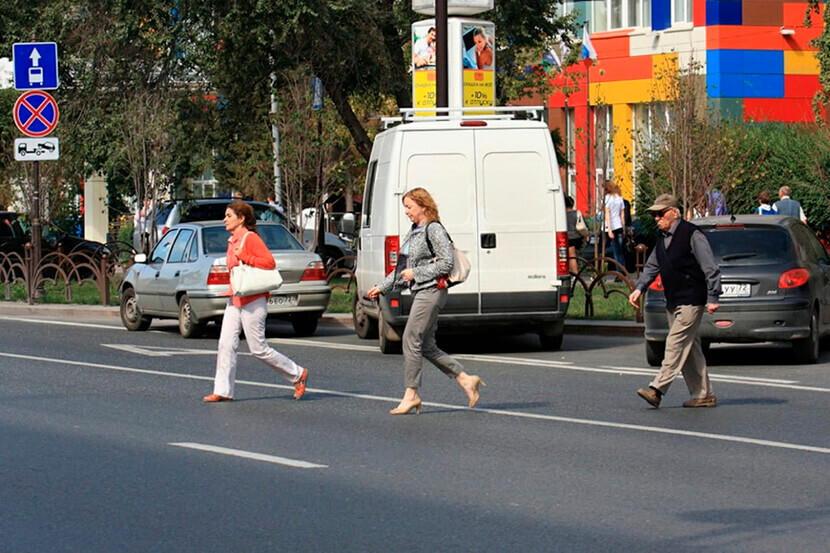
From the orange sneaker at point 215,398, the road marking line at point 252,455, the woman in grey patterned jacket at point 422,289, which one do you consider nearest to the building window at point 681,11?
the orange sneaker at point 215,398

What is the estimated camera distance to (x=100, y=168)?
31.8 m

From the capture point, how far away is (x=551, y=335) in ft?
59.5

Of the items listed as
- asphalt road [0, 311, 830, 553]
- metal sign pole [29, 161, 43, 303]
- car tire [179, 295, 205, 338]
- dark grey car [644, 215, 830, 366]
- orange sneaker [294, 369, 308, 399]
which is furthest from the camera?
metal sign pole [29, 161, 43, 303]

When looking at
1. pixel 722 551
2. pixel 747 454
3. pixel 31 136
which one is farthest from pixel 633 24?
pixel 722 551

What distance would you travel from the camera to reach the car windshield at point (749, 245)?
636 inches

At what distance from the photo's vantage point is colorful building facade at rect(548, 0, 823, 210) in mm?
43531

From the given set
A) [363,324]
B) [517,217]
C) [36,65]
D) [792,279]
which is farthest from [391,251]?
[36,65]

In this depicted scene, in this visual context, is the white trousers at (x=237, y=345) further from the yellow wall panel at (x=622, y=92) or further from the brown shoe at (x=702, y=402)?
the yellow wall panel at (x=622, y=92)

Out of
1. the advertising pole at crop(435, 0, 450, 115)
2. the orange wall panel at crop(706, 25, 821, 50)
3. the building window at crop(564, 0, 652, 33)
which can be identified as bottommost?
the advertising pole at crop(435, 0, 450, 115)

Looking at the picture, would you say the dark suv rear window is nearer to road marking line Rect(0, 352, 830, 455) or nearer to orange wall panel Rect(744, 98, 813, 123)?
road marking line Rect(0, 352, 830, 455)

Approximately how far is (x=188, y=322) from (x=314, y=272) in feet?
5.63

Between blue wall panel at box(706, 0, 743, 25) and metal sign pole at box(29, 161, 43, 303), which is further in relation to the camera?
blue wall panel at box(706, 0, 743, 25)

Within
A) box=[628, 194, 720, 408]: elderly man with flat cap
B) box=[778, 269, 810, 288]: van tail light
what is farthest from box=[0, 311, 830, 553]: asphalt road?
box=[778, 269, 810, 288]: van tail light

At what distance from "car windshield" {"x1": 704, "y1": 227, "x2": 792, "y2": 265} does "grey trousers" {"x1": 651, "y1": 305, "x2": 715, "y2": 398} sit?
3700 millimetres
